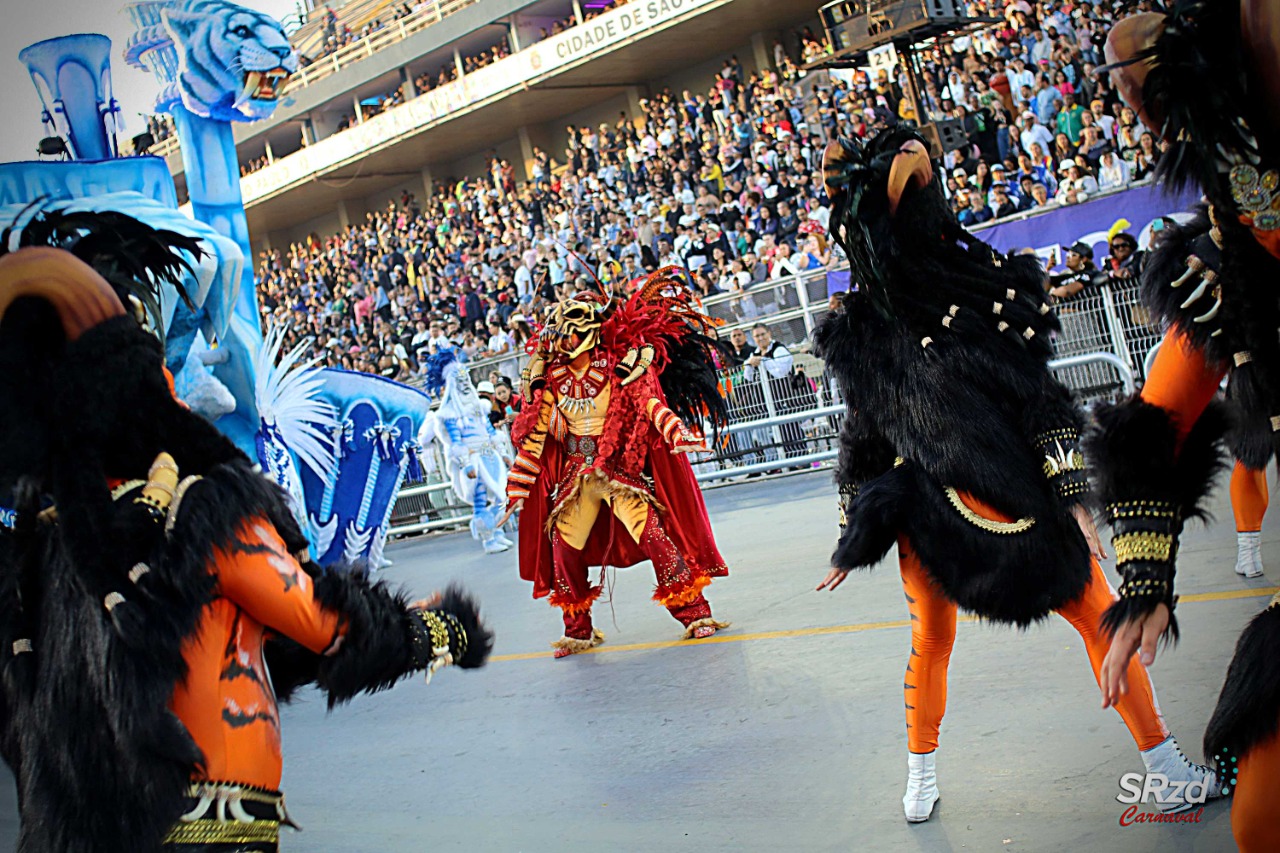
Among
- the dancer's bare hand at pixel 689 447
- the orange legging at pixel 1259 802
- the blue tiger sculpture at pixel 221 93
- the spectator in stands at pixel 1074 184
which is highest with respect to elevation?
the blue tiger sculpture at pixel 221 93

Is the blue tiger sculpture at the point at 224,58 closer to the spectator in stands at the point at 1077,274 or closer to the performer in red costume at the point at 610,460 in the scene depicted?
the performer in red costume at the point at 610,460

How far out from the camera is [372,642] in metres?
2.84

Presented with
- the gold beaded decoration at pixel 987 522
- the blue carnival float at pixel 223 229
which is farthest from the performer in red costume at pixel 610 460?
the gold beaded decoration at pixel 987 522

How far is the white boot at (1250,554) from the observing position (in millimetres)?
5668

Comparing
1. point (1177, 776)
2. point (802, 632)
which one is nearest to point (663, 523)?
point (802, 632)

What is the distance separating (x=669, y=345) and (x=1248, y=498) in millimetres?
3270

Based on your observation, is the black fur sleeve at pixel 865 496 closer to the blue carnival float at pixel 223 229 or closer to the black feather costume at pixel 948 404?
the black feather costume at pixel 948 404

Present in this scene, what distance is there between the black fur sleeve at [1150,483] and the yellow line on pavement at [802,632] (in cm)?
295

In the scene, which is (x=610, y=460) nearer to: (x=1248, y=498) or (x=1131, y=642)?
(x=1248, y=498)

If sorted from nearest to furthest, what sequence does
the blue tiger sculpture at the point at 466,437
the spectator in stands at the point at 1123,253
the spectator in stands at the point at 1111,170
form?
the spectator in stands at the point at 1123,253, the spectator in stands at the point at 1111,170, the blue tiger sculpture at the point at 466,437

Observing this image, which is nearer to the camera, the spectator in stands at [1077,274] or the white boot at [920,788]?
the white boot at [920,788]

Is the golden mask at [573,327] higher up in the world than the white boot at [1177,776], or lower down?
higher up

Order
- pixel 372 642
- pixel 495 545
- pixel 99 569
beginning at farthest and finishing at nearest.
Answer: pixel 495 545 → pixel 372 642 → pixel 99 569

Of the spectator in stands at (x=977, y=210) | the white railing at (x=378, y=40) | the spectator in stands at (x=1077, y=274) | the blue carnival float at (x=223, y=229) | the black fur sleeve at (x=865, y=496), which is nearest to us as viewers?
the black fur sleeve at (x=865, y=496)
